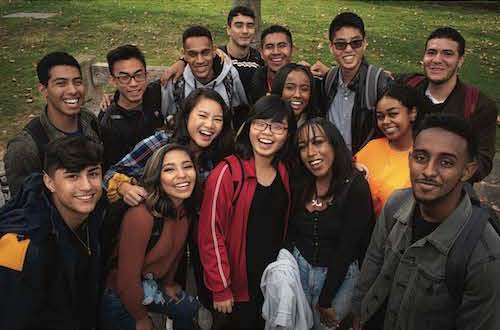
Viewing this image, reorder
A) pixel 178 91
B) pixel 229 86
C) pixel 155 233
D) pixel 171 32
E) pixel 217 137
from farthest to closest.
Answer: pixel 171 32
pixel 229 86
pixel 178 91
pixel 217 137
pixel 155 233

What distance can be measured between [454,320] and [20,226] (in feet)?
8.08

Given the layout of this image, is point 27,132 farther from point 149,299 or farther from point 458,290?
point 458,290

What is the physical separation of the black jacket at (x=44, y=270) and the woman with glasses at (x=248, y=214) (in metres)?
0.80

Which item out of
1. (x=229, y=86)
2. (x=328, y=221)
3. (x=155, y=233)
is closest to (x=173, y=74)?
(x=229, y=86)

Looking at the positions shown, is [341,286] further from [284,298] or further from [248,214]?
[248,214]

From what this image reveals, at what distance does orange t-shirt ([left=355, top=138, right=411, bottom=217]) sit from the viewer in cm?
339

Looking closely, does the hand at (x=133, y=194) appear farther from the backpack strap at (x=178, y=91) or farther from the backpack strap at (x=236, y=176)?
the backpack strap at (x=178, y=91)

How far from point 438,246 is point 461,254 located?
13 centimetres

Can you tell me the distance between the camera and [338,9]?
16.4 m

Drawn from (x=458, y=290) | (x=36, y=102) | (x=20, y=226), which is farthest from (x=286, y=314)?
(x=36, y=102)

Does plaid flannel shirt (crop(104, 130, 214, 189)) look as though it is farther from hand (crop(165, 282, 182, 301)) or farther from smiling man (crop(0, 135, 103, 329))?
hand (crop(165, 282, 182, 301))

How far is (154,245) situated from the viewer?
3.23m

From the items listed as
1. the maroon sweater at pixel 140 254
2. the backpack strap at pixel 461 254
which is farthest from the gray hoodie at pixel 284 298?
the backpack strap at pixel 461 254

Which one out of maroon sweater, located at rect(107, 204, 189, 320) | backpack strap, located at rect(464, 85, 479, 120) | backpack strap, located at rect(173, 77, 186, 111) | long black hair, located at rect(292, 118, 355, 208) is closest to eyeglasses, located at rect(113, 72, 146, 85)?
backpack strap, located at rect(173, 77, 186, 111)
